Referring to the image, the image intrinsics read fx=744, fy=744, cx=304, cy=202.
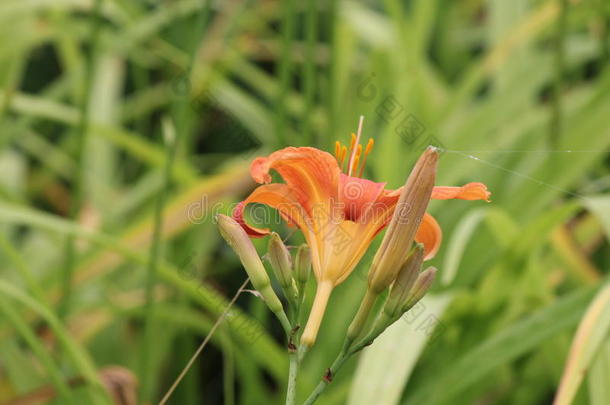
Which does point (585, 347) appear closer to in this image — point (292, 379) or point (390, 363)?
A: point (390, 363)

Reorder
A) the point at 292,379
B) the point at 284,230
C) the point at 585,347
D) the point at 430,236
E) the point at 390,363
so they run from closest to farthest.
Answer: the point at 292,379 < the point at 430,236 < the point at 585,347 < the point at 390,363 < the point at 284,230

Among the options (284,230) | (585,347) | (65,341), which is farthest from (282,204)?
(284,230)

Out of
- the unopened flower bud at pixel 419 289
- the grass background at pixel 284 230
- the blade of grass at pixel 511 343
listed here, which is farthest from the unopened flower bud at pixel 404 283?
the blade of grass at pixel 511 343

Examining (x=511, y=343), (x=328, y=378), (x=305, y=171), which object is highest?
(x=305, y=171)

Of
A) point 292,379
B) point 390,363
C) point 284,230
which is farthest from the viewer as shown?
point 284,230

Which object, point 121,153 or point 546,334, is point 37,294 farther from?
point 121,153

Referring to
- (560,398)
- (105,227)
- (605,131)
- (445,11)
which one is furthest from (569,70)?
(560,398)

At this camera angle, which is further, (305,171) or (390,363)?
(390,363)
